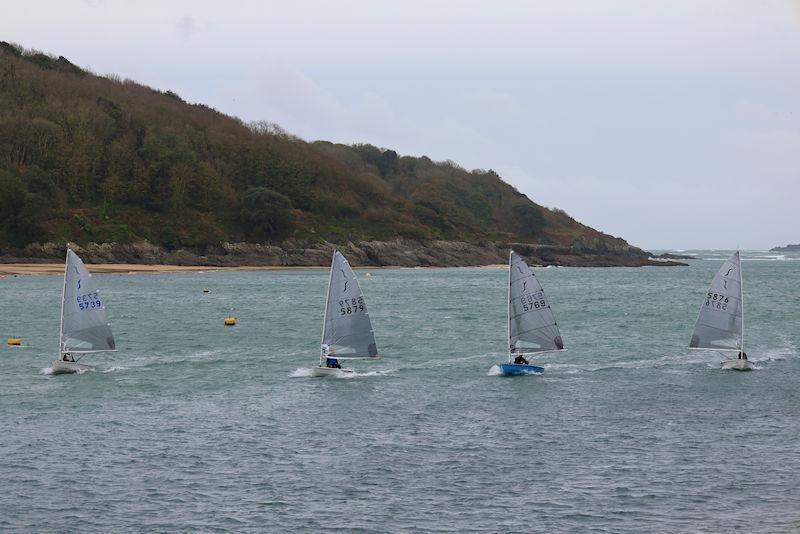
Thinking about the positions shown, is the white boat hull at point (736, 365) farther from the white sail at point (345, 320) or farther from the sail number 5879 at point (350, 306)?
the sail number 5879 at point (350, 306)

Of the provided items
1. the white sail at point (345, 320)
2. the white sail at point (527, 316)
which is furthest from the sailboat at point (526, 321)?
the white sail at point (345, 320)

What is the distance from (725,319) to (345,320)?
22201 mm

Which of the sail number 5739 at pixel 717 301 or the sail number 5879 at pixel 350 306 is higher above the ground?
the sail number 5739 at pixel 717 301

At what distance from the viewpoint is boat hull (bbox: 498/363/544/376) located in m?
55.9

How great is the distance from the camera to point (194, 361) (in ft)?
206

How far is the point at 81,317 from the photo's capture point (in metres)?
57.1

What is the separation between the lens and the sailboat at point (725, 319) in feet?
191

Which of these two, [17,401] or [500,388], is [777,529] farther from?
[17,401]

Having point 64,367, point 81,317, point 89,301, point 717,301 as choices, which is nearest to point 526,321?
point 717,301

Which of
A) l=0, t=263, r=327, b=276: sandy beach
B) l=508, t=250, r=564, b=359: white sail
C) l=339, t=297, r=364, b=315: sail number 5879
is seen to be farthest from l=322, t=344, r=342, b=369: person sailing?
l=0, t=263, r=327, b=276: sandy beach

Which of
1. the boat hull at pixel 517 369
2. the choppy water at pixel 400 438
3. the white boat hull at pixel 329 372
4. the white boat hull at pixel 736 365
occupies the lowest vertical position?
the choppy water at pixel 400 438

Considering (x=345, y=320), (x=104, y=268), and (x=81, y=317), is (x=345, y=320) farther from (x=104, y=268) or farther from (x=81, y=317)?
(x=104, y=268)

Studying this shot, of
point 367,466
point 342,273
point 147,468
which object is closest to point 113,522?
point 147,468

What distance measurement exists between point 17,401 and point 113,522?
20.6 m
